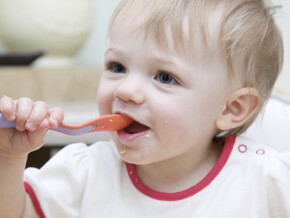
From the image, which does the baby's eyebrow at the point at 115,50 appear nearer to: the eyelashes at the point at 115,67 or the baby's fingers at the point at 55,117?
the eyelashes at the point at 115,67

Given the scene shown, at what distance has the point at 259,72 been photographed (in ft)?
2.72

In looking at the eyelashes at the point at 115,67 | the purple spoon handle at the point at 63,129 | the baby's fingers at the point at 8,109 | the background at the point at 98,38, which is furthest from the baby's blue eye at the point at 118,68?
the background at the point at 98,38

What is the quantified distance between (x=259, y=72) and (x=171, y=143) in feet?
0.60

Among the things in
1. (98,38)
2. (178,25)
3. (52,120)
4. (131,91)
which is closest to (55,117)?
(52,120)

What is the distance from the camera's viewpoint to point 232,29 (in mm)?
778

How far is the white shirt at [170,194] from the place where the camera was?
801mm

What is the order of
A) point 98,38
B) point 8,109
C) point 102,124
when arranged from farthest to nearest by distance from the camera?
point 98,38 < point 102,124 < point 8,109

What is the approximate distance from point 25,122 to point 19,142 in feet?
0.20

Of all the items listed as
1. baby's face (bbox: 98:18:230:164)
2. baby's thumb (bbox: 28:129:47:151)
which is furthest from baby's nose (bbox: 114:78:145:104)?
baby's thumb (bbox: 28:129:47:151)

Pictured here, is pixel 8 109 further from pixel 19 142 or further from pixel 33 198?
pixel 33 198

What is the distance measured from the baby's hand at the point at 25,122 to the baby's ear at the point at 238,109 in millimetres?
264

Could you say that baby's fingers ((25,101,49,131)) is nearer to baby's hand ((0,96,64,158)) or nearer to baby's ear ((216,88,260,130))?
baby's hand ((0,96,64,158))

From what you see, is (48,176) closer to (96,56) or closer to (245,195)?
(245,195)

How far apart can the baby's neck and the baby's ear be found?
7 cm
